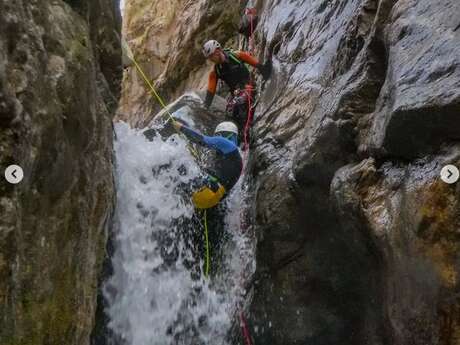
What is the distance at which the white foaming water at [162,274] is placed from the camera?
7234 millimetres

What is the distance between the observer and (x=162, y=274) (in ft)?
25.4

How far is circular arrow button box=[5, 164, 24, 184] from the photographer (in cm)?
343

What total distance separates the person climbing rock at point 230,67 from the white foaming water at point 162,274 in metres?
2.84

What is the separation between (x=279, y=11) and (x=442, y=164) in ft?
22.9

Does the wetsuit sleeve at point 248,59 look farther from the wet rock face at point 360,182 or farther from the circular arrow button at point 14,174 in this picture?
the circular arrow button at point 14,174

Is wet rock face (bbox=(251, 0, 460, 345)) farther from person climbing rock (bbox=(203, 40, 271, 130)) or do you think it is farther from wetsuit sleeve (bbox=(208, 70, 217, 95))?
wetsuit sleeve (bbox=(208, 70, 217, 95))

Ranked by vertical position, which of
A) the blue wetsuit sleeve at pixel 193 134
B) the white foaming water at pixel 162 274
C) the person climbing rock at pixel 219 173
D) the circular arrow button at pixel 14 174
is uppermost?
the blue wetsuit sleeve at pixel 193 134

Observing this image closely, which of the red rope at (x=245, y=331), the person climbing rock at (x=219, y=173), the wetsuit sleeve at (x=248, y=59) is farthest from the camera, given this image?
the wetsuit sleeve at (x=248, y=59)

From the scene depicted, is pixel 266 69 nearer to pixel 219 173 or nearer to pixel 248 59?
pixel 248 59

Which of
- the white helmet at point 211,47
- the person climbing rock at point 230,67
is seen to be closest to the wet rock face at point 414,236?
the person climbing rock at point 230,67

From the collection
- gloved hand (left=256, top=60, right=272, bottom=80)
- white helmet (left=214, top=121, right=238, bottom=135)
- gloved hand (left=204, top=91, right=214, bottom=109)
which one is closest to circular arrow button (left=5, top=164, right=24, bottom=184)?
white helmet (left=214, top=121, right=238, bottom=135)

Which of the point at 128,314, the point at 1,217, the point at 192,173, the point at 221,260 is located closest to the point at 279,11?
the point at 192,173

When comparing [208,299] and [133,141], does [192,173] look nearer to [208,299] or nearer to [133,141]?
[133,141]

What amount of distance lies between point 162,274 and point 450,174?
474 cm
